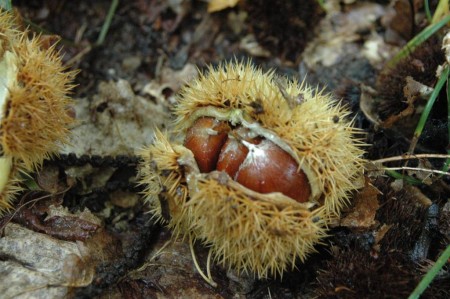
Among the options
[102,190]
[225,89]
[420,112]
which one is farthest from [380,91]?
[102,190]

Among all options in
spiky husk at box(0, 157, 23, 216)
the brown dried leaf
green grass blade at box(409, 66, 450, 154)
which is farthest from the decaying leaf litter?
spiky husk at box(0, 157, 23, 216)

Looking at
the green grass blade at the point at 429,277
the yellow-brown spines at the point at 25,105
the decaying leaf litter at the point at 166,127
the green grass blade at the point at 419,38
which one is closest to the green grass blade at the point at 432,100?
the decaying leaf litter at the point at 166,127

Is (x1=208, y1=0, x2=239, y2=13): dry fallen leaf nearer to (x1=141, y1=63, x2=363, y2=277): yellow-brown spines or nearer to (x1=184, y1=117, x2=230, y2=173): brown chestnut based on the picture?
(x1=141, y1=63, x2=363, y2=277): yellow-brown spines

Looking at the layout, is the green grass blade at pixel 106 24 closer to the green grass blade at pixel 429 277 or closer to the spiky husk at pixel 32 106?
the spiky husk at pixel 32 106

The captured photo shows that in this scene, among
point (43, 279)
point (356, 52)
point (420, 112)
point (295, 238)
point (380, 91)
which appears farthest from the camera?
point (356, 52)

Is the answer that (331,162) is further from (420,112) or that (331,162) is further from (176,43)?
(176,43)

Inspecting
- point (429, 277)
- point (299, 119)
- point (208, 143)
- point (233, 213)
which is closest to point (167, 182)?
point (208, 143)
